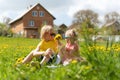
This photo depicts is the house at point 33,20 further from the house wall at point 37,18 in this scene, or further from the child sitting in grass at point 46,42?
the child sitting in grass at point 46,42

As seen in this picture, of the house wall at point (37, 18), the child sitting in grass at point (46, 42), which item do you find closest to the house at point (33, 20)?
the house wall at point (37, 18)

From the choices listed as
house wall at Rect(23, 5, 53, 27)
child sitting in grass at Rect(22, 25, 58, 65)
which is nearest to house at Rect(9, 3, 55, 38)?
house wall at Rect(23, 5, 53, 27)

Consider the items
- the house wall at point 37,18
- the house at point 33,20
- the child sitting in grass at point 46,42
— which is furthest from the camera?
the house wall at point 37,18

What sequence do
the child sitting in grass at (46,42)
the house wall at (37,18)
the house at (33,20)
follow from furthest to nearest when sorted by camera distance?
1. the house wall at (37,18)
2. the house at (33,20)
3. the child sitting in grass at (46,42)

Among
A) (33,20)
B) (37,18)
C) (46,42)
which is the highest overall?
(37,18)

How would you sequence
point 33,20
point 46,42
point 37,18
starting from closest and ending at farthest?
1. point 46,42
2. point 33,20
3. point 37,18

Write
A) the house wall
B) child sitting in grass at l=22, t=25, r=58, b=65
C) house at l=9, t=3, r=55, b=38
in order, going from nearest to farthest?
child sitting in grass at l=22, t=25, r=58, b=65
house at l=9, t=3, r=55, b=38
the house wall

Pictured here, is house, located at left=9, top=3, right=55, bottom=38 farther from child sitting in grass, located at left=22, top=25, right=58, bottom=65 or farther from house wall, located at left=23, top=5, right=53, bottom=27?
child sitting in grass, located at left=22, top=25, right=58, bottom=65

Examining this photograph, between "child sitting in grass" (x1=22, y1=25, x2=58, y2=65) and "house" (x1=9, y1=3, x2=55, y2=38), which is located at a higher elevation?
"house" (x1=9, y1=3, x2=55, y2=38)

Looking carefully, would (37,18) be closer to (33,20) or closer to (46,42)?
(33,20)

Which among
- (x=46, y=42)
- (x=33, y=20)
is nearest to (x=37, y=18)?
(x=33, y=20)

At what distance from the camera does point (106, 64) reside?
3.07 m

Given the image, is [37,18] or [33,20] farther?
[37,18]

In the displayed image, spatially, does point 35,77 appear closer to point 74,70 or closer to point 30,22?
point 74,70
